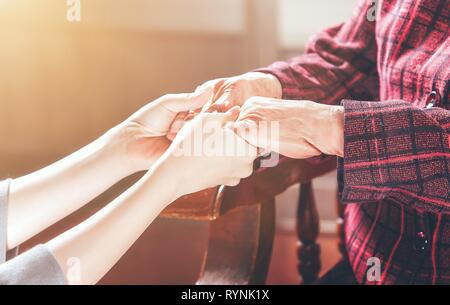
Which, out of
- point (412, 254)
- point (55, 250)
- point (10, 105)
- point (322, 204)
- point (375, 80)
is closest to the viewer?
point (55, 250)

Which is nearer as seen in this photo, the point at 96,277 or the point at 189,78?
the point at 96,277

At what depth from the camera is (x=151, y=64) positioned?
1493 millimetres

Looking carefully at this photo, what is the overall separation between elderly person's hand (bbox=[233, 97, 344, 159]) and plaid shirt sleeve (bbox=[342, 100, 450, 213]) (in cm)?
2

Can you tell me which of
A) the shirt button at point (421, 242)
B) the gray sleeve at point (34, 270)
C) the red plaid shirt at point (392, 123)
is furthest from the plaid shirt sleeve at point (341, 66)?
the gray sleeve at point (34, 270)

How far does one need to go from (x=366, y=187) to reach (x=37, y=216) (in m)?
0.37

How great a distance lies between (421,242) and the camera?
754 mm

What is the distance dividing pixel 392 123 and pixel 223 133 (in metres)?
0.19

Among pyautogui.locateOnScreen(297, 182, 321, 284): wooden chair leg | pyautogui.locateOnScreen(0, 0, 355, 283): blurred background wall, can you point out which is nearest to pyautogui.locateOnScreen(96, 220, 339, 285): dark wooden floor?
pyautogui.locateOnScreen(0, 0, 355, 283): blurred background wall

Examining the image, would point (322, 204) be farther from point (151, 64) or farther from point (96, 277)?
point (96, 277)

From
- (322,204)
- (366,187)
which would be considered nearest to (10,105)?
(366,187)

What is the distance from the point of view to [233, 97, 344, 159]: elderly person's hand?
2.09 ft

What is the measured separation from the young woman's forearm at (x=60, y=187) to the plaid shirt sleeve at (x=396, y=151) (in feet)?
0.89
